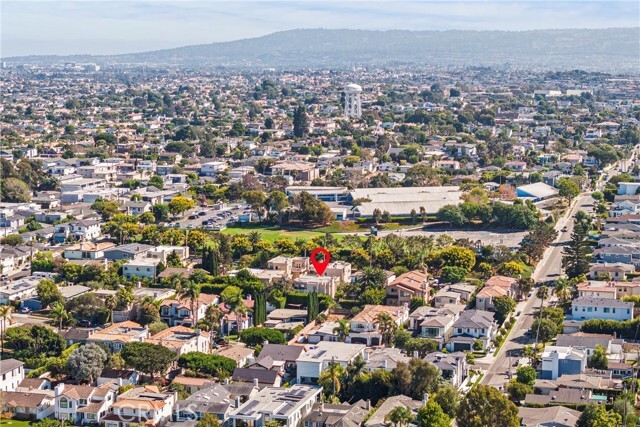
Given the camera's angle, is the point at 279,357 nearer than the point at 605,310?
Yes

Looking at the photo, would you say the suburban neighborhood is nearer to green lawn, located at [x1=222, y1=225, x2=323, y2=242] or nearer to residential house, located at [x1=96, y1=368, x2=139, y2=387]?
residential house, located at [x1=96, y1=368, x2=139, y2=387]

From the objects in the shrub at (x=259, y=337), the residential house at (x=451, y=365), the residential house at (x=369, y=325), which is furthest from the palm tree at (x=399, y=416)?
the shrub at (x=259, y=337)

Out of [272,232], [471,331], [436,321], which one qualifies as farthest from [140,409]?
[272,232]

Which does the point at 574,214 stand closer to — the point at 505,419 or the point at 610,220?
the point at 610,220

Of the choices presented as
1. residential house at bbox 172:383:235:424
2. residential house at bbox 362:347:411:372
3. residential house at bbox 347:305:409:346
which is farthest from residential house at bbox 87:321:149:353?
residential house at bbox 362:347:411:372

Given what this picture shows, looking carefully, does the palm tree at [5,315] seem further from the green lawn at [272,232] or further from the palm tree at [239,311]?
the green lawn at [272,232]

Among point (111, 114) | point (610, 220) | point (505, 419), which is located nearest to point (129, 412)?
point (505, 419)

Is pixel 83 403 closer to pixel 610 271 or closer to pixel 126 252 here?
pixel 126 252
